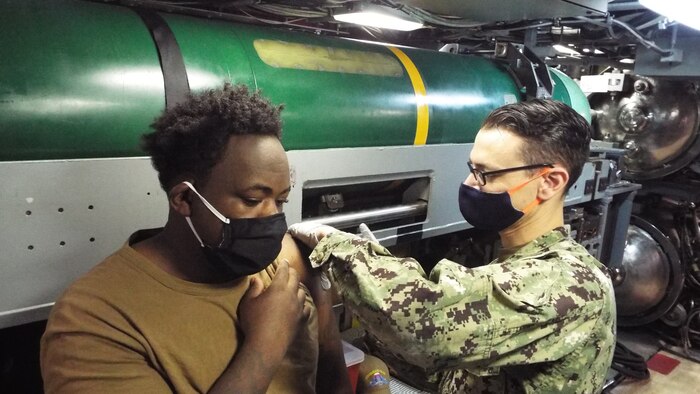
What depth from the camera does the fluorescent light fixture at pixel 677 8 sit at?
247 centimetres

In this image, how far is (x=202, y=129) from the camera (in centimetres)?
134

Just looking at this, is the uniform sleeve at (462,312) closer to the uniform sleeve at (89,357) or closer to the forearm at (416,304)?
the forearm at (416,304)

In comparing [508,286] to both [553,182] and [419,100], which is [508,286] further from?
[419,100]

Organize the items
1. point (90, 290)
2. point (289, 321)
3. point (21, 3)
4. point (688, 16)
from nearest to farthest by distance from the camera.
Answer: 1. point (90, 290)
2. point (289, 321)
3. point (21, 3)
4. point (688, 16)

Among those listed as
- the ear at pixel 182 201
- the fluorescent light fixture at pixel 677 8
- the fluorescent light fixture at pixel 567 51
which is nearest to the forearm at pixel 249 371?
the ear at pixel 182 201

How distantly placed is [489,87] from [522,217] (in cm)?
145

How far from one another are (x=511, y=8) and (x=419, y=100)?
30.2 inches

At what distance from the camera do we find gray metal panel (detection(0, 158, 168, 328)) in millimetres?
1402

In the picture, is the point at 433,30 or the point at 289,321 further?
the point at 433,30

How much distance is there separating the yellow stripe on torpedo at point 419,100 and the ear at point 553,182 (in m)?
0.94

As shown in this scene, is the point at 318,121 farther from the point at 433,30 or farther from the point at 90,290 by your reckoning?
the point at 433,30

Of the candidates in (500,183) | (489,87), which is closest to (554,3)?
(489,87)

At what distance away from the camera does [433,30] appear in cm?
373

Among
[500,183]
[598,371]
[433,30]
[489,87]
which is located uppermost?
[433,30]
